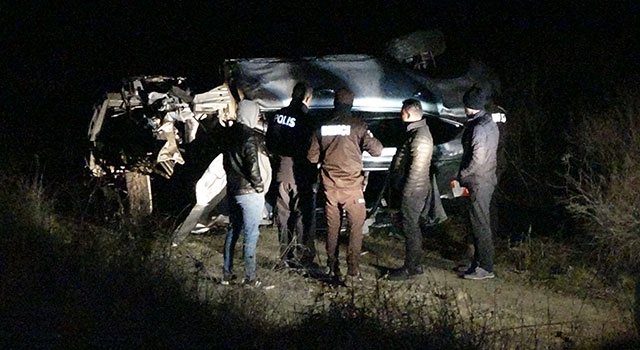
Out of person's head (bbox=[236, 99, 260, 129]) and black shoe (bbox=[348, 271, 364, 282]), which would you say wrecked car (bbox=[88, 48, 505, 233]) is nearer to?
black shoe (bbox=[348, 271, 364, 282])

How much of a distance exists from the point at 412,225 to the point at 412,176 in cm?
48

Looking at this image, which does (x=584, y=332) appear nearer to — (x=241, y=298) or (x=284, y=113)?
(x=241, y=298)

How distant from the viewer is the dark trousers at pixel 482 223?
27.2 feet

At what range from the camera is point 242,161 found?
7.68m

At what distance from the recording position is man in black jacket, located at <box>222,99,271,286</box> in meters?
7.63

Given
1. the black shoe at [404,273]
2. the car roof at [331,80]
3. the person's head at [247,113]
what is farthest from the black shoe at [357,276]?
the car roof at [331,80]

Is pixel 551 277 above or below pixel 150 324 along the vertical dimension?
below

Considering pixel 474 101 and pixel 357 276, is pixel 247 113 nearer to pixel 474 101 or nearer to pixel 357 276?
pixel 357 276

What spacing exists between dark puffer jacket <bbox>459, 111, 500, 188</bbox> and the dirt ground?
0.97 m

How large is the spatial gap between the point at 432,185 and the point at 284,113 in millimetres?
1783

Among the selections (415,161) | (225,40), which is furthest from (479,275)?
(225,40)

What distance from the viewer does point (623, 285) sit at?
7816mm

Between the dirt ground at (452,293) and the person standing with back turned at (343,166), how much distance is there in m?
0.36

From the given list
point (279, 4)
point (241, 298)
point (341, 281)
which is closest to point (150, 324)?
point (241, 298)
